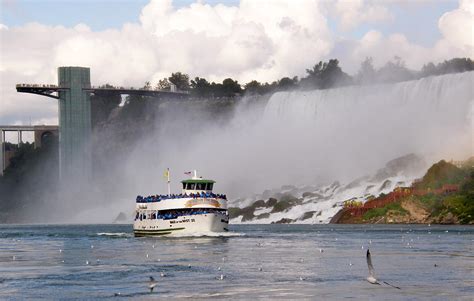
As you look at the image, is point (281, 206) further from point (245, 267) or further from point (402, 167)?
point (245, 267)

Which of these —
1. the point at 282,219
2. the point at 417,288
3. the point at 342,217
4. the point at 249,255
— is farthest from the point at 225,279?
the point at 282,219

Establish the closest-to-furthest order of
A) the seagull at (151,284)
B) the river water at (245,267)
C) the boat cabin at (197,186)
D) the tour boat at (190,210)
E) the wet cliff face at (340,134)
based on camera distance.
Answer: the river water at (245,267) → the seagull at (151,284) → the tour boat at (190,210) → the boat cabin at (197,186) → the wet cliff face at (340,134)

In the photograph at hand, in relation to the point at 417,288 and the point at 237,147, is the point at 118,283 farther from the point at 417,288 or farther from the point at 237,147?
the point at 237,147

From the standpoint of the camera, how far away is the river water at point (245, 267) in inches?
2012

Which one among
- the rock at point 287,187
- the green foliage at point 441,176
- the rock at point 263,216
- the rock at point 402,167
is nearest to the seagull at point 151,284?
the green foliage at point 441,176

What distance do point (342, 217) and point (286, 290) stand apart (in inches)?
3362

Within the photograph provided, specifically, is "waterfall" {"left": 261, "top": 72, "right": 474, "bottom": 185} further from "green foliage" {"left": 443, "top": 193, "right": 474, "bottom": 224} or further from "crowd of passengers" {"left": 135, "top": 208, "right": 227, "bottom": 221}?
"crowd of passengers" {"left": 135, "top": 208, "right": 227, "bottom": 221}

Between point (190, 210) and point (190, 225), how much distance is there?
138 centimetres

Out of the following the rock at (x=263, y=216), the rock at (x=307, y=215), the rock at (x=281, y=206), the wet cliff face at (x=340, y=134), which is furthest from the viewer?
the rock at (x=263, y=216)

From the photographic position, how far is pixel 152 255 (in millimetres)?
76125

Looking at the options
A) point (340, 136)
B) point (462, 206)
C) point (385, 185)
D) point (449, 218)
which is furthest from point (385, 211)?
point (340, 136)

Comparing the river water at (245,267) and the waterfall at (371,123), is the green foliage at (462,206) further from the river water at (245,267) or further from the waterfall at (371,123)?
the river water at (245,267)

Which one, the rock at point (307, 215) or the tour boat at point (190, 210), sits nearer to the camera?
the tour boat at point (190, 210)

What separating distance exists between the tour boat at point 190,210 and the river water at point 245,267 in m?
1.21
